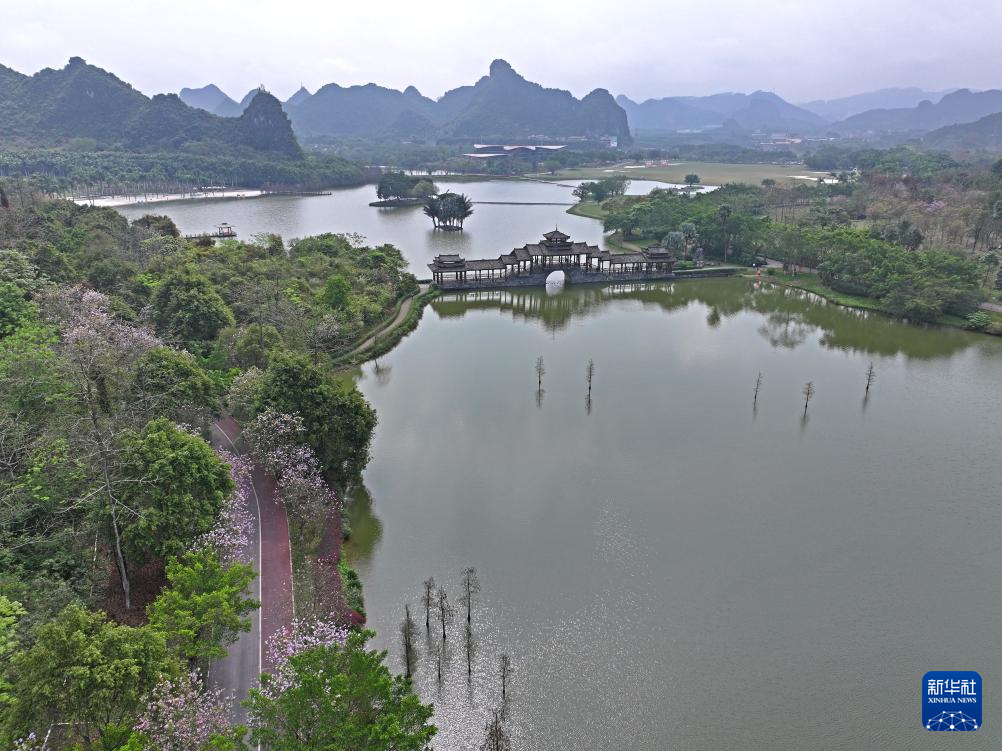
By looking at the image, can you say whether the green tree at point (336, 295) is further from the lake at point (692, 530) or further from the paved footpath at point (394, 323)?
the lake at point (692, 530)

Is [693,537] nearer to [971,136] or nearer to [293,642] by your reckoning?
[293,642]

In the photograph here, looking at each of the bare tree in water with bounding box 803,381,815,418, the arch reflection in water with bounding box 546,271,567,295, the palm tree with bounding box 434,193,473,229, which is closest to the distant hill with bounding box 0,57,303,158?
the palm tree with bounding box 434,193,473,229

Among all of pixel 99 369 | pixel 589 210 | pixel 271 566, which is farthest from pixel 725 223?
pixel 271 566

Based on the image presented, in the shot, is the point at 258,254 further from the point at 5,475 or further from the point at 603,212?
the point at 603,212

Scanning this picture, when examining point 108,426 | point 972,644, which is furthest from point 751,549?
point 108,426

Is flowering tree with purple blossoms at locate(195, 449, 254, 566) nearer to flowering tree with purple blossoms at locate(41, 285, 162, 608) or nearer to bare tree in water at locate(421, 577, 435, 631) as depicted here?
flowering tree with purple blossoms at locate(41, 285, 162, 608)

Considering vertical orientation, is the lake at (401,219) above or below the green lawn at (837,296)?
above

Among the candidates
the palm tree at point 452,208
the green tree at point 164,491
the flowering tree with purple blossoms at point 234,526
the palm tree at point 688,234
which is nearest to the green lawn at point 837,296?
the palm tree at point 688,234
